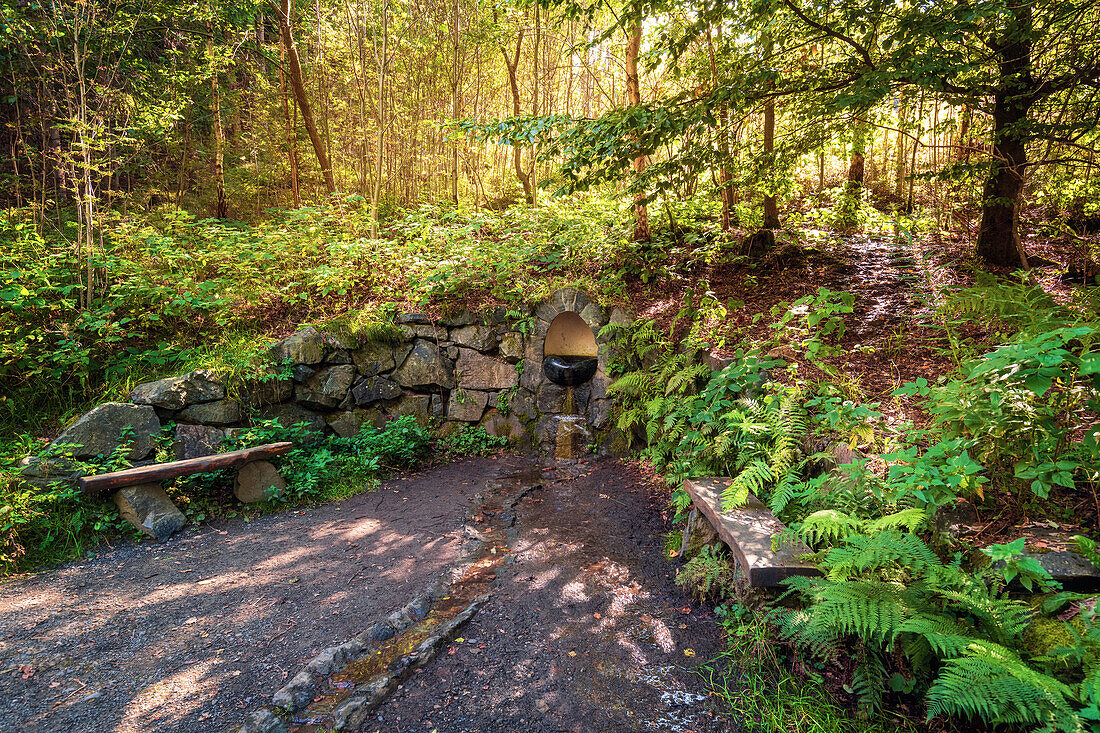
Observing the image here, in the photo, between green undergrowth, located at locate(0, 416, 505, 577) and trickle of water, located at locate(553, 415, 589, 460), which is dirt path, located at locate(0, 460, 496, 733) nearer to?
green undergrowth, located at locate(0, 416, 505, 577)

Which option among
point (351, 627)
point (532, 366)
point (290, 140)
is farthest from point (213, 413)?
point (290, 140)

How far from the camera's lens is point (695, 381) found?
16.9 feet

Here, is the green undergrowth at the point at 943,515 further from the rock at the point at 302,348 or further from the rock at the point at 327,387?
the rock at the point at 302,348

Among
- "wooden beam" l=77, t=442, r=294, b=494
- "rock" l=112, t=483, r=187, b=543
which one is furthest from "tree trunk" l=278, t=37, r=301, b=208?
"rock" l=112, t=483, r=187, b=543

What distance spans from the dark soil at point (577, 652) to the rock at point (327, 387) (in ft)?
11.9

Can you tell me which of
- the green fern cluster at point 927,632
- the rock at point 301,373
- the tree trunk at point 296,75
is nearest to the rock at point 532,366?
the rock at point 301,373

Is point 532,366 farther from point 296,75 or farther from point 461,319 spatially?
point 296,75

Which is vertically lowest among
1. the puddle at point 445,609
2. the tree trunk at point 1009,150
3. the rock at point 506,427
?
the puddle at point 445,609

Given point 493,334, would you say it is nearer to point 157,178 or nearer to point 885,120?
point 885,120

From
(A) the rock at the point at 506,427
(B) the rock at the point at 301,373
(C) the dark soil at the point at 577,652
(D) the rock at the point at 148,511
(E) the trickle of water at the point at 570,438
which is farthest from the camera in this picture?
(A) the rock at the point at 506,427

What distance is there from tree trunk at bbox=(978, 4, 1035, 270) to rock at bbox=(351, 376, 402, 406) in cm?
726

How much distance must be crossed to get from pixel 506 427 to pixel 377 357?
2.17 meters

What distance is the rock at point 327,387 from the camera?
642 centimetres

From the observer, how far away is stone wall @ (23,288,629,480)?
5672 mm
